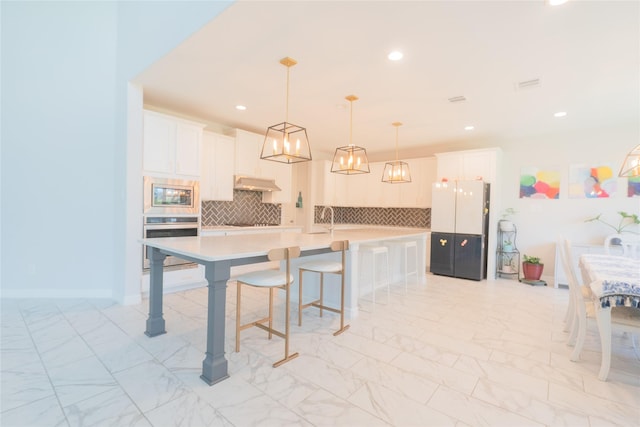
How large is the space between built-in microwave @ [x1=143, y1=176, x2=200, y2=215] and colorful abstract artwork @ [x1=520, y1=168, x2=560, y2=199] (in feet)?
17.8

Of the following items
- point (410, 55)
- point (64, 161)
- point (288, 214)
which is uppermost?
point (410, 55)

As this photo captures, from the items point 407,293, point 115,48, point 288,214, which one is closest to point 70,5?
point 115,48

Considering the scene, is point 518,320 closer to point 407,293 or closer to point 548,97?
point 407,293

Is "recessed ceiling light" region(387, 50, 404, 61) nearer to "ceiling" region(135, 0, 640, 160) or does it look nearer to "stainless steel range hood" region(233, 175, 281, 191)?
"ceiling" region(135, 0, 640, 160)

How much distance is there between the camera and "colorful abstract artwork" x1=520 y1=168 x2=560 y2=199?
5.19m

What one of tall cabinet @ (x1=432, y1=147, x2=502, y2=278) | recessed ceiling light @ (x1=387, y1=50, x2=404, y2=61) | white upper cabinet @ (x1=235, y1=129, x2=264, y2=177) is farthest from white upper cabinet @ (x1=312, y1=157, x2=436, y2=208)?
recessed ceiling light @ (x1=387, y1=50, x2=404, y2=61)

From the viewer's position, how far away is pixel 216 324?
2.10 m

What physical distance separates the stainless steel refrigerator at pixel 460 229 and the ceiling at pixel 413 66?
1121 millimetres

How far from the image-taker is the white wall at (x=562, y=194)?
4738 mm

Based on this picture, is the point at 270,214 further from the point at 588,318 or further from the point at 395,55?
the point at 588,318

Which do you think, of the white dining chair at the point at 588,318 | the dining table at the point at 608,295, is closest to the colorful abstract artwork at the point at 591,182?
the white dining chair at the point at 588,318

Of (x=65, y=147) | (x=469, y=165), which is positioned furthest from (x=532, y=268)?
(x=65, y=147)

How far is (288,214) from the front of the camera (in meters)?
6.79

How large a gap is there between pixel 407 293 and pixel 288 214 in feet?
10.8
